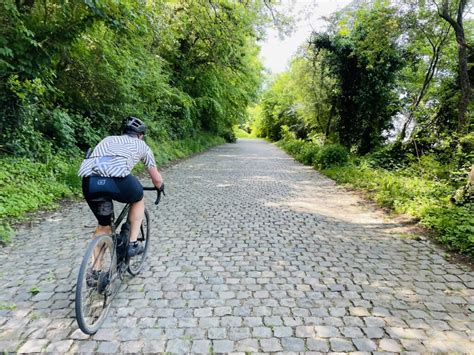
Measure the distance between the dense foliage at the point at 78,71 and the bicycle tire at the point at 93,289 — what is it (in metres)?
3.49

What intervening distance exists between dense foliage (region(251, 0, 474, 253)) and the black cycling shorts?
4.81m

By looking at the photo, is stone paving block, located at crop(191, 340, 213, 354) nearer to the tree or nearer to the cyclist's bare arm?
the cyclist's bare arm

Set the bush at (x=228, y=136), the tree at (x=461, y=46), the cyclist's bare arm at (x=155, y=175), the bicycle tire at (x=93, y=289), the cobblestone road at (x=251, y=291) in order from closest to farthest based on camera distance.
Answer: the bicycle tire at (x=93, y=289) → the cobblestone road at (x=251, y=291) → the cyclist's bare arm at (x=155, y=175) → the tree at (x=461, y=46) → the bush at (x=228, y=136)

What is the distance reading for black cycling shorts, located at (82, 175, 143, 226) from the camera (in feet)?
9.61

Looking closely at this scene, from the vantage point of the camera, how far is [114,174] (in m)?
2.95

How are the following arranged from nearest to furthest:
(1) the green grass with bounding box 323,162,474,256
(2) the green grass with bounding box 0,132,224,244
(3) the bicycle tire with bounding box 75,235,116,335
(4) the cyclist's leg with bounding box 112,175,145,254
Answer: (3) the bicycle tire with bounding box 75,235,116,335 → (4) the cyclist's leg with bounding box 112,175,145,254 → (1) the green grass with bounding box 323,162,474,256 → (2) the green grass with bounding box 0,132,224,244

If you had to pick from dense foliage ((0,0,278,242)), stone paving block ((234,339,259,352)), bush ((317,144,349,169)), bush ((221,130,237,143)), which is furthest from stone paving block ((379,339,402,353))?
bush ((221,130,237,143))

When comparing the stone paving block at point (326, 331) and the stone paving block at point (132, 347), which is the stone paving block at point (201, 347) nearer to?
the stone paving block at point (132, 347)

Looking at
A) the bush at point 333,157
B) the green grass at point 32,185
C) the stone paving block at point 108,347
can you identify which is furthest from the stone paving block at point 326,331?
the bush at point 333,157

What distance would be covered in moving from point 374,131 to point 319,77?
4.13 m

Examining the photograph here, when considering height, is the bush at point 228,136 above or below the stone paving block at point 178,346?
below

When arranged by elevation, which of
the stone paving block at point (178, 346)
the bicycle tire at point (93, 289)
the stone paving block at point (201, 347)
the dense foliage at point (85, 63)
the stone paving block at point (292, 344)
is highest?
the dense foliage at point (85, 63)

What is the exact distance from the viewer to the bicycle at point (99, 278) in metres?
2.68

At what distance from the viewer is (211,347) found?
272 cm
